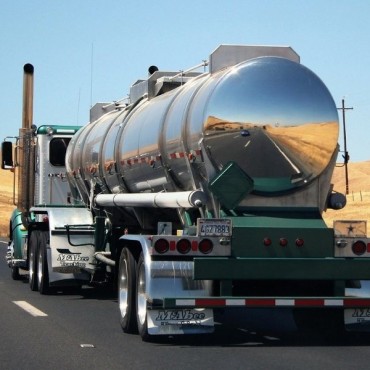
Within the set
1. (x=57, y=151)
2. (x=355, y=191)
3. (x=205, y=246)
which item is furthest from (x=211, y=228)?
(x=355, y=191)

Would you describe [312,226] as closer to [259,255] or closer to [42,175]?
[259,255]

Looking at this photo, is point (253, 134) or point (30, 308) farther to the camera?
point (30, 308)

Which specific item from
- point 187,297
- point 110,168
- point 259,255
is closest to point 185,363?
point 187,297

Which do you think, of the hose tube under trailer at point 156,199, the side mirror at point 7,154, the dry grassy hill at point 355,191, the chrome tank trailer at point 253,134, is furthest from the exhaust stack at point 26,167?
the chrome tank trailer at point 253,134

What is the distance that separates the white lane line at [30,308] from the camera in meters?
15.4

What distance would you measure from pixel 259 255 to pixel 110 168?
536 cm

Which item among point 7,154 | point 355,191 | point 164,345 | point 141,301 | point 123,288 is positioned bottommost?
point 164,345

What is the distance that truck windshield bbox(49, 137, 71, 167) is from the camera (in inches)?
867

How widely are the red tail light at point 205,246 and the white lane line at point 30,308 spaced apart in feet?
13.0

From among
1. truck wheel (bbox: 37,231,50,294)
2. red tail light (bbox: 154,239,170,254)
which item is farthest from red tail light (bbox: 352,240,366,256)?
truck wheel (bbox: 37,231,50,294)

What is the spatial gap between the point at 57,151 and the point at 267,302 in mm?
10922

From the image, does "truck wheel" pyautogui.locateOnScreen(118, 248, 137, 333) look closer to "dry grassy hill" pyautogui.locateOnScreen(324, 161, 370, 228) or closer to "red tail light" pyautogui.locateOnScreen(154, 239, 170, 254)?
"red tail light" pyautogui.locateOnScreen(154, 239, 170, 254)

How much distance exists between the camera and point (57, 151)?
22078 mm

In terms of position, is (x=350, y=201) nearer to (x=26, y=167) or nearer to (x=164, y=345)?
(x=26, y=167)
